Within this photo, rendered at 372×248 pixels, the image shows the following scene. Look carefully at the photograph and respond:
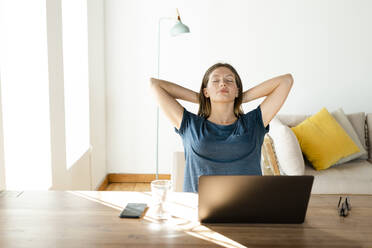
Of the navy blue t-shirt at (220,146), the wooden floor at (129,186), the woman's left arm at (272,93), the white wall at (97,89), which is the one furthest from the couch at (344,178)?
the white wall at (97,89)

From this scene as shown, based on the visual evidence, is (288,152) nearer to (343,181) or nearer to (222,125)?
(343,181)

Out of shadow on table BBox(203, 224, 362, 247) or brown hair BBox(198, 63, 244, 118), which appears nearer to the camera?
shadow on table BBox(203, 224, 362, 247)

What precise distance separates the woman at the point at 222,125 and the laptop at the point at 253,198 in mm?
562

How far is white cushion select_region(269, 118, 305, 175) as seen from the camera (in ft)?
10.4

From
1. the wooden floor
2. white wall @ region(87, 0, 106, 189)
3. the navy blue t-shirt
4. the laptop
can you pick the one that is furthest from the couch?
the laptop

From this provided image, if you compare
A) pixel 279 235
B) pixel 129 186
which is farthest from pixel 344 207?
pixel 129 186

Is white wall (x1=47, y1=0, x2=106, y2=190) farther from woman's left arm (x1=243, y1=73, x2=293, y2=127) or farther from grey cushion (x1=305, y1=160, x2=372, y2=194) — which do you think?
grey cushion (x1=305, y1=160, x2=372, y2=194)

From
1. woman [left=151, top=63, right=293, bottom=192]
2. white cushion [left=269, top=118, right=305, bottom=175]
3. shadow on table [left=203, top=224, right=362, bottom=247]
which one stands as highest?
woman [left=151, top=63, right=293, bottom=192]

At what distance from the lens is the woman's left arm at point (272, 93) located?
2006 mm

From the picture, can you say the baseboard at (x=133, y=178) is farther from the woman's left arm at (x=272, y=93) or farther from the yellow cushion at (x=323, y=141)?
the woman's left arm at (x=272, y=93)

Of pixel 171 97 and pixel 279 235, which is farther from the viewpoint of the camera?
pixel 171 97

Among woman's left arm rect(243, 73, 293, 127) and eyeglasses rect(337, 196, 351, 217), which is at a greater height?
woman's left arm rect(243, 73, 293, 127)

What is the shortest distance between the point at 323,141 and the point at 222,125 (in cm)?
185

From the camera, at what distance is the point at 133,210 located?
1416mm
